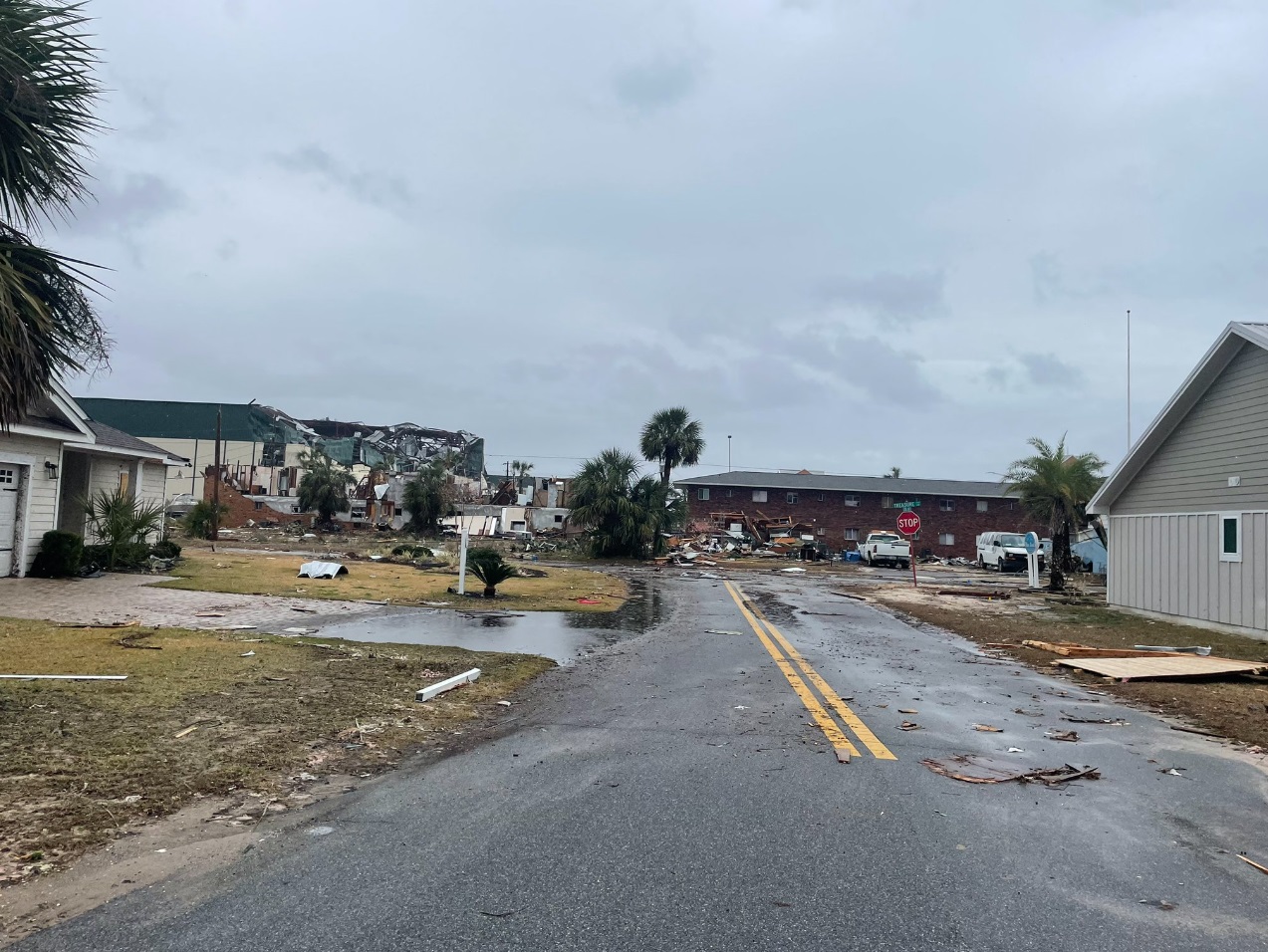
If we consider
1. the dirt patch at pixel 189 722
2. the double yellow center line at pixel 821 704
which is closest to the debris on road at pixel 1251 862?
the double yellow center line at pixel 821 704

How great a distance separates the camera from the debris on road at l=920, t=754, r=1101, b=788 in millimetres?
6301

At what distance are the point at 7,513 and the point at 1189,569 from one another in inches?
951

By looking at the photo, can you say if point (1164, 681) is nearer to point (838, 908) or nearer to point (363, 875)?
point (838, 908)

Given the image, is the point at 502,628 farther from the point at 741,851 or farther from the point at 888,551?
the point at 888,551

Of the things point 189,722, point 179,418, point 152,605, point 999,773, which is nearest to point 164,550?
point 152,605

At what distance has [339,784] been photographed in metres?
5.94

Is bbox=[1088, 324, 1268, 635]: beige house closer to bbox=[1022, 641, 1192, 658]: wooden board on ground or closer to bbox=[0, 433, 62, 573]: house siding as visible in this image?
bbox=[1022, 641, 1192, 658]: wooden board on ground

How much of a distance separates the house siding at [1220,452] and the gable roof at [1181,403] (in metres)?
0.12

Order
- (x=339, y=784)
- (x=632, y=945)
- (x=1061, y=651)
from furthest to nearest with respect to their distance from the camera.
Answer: (x=1061, y=651) → (x=339, y=784) → (x=632, y=945)

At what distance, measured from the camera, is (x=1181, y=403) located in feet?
63.6

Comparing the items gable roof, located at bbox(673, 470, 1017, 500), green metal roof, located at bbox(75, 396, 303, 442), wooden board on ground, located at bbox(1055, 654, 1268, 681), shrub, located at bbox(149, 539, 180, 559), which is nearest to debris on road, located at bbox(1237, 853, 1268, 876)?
wooden board on ground, located at bbox(1055, 654, 1268, 681)

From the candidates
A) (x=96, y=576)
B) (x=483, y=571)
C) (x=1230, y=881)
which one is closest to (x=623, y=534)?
(x=483, y=571)

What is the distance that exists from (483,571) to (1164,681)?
13605 mm

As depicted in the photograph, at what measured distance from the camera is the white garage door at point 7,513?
718 inches
